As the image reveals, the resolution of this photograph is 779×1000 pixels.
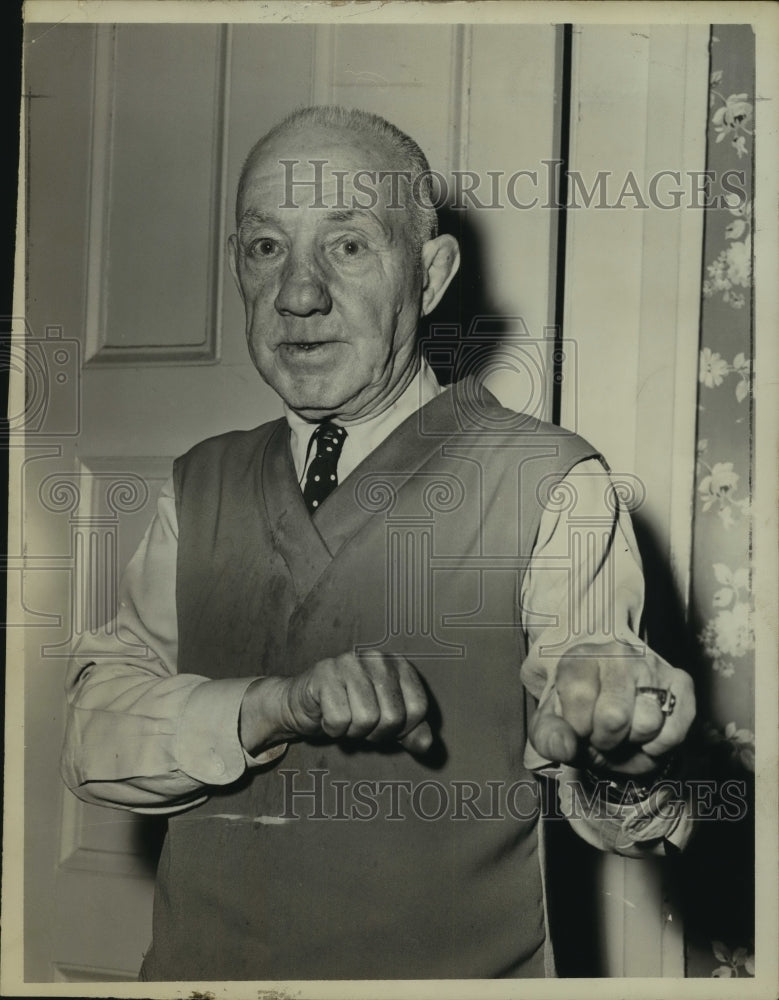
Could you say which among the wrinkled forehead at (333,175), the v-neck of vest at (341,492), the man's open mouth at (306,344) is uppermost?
the wrinkled forehead at (333,175)

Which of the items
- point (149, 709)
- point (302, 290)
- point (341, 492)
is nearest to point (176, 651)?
point (149, 709)

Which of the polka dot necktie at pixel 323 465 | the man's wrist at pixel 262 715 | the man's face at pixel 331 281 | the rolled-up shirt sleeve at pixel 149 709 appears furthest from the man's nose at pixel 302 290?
the man's wrist at pixel 262 715

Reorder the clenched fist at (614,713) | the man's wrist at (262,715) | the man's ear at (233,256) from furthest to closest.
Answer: the man's ear at (233,256), the man's wrist at (262,715), the clenched fist at (614,713)

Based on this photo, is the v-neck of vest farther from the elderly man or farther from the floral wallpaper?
the floral wallpaper

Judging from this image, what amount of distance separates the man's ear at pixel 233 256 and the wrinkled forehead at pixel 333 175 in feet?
0.17

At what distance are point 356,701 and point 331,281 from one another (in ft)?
1.15

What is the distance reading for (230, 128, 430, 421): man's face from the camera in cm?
96

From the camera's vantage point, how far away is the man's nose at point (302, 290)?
0.95 meters


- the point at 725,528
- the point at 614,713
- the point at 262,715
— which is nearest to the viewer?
the point at 614,713

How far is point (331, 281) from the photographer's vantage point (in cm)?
96

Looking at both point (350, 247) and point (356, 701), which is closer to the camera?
point (356, 701)

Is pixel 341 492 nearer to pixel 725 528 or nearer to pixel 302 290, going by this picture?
pixel 302 290

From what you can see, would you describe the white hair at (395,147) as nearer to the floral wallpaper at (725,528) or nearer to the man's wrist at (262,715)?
the floral wallpaper at (725,528)

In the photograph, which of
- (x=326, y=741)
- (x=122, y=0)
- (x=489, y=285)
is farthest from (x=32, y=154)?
(x=326, y=741)
